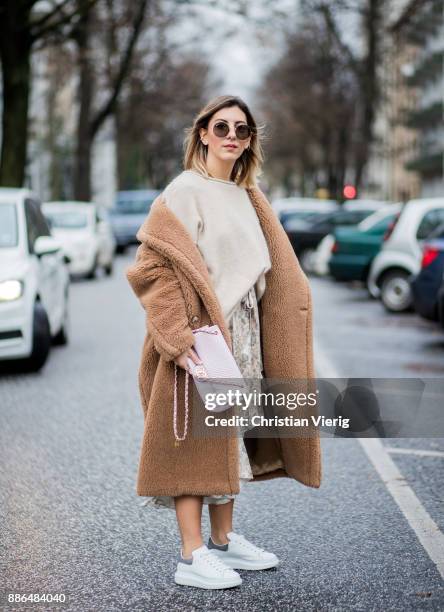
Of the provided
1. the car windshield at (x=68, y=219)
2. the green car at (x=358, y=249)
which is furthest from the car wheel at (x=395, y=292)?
the car windshield at (x=68, y=219)

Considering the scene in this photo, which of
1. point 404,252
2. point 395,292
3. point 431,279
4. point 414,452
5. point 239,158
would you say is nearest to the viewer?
point 239,158

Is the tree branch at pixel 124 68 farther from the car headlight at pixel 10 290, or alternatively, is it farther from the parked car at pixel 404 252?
the car headlight at pixel 10 290

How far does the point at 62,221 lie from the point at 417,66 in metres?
54.1

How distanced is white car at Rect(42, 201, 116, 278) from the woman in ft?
62.8

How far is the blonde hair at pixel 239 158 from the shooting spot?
4352 millimetres

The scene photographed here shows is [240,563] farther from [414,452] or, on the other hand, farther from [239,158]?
[414,452]

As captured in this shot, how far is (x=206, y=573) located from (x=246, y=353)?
806 mm

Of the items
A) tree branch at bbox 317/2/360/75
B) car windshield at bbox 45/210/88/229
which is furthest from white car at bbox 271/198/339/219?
tree branch at bbox 317/2/360/75

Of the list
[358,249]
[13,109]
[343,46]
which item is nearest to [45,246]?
[358,249]

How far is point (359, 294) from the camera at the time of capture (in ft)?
73.0

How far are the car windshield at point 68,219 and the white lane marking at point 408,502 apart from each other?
18143 mm

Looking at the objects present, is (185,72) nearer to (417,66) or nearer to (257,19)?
(417,66)

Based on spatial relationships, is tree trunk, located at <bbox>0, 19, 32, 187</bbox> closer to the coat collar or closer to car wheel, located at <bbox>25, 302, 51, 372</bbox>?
car wheel, located at <bbox>25, 302, 51, 372</bbox>

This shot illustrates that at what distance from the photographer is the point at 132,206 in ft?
127
